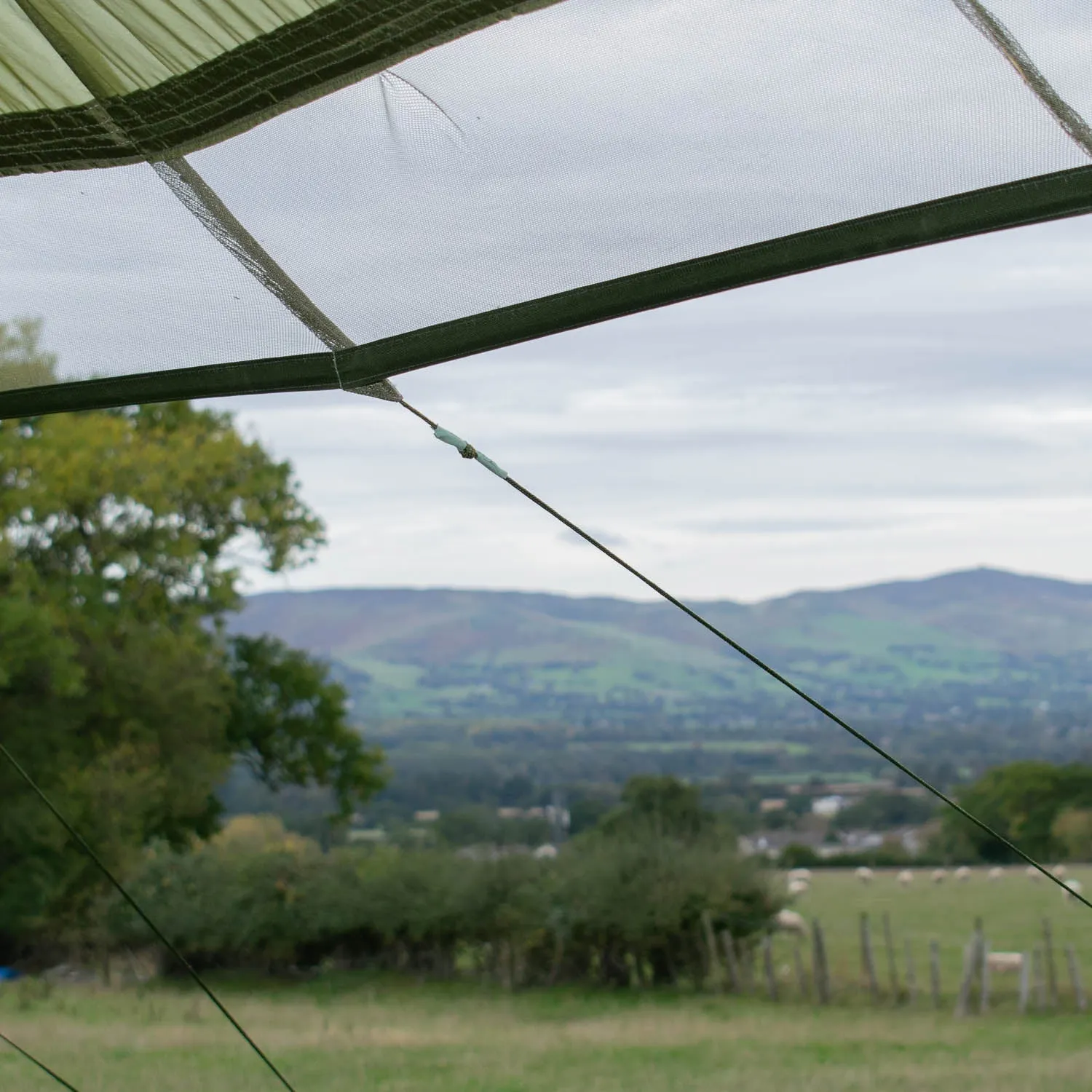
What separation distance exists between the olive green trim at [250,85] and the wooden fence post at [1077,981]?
15088 mm

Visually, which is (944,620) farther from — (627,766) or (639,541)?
(627,766)

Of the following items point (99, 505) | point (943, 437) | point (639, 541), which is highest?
point (943, 437)

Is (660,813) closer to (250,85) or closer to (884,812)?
(250,85)

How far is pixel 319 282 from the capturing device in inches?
61.0

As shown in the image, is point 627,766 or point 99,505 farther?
point 627,766

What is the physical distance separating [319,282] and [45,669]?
14778mm

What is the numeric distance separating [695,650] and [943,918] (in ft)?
180

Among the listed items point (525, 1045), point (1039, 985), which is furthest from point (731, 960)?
point (1039, 985)

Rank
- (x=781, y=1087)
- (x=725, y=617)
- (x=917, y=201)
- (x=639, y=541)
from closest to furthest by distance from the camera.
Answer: (x=917, y=201) → (x=781, y=1087) → (x=639, y=541) → (x=725, y=617)

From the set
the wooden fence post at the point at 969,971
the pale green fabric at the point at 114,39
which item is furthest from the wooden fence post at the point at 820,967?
the pale green fabric at the point at 114,39

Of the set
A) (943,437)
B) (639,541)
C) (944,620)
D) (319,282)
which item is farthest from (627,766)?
(319,282)

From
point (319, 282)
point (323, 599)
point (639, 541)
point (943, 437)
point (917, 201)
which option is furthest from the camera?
point (323, 599)

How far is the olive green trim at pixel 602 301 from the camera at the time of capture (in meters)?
1.19

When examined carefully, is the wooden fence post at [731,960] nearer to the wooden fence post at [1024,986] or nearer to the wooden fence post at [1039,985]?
the wooden fence post at [1024,986]
